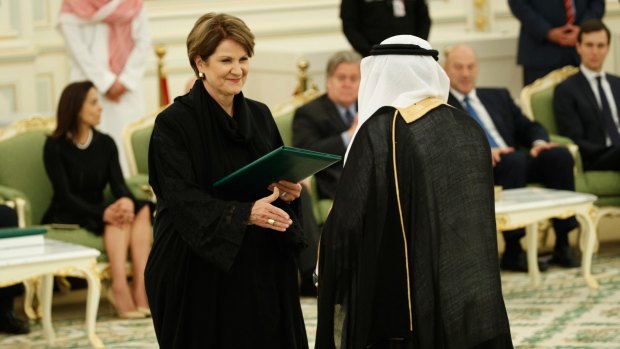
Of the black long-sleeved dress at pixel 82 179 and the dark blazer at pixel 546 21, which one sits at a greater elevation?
the dark blazer at pixel 546 21

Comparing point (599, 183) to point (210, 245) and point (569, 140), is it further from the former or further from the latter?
point (210, 245)

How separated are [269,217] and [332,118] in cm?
418

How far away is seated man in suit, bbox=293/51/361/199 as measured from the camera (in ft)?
25.4

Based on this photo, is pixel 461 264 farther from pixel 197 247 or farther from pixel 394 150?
pixel 197 247

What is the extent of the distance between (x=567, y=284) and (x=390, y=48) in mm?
4045

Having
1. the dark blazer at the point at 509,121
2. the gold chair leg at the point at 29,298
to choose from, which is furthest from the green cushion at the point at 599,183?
the gold chair leg at the point at 29,298

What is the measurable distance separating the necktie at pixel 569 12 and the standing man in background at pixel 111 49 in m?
3.14

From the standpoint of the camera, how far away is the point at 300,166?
12.4ft

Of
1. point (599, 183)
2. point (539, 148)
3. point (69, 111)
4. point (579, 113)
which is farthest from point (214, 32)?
point (579, 113)

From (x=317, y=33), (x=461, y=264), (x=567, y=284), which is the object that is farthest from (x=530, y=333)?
(x=317, y=33)

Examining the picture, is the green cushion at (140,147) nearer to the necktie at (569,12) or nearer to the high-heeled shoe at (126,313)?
the high-heeled shoe at (126,313)

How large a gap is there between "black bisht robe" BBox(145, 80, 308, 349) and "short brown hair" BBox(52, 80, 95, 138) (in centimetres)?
348

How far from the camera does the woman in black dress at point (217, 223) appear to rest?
374 cm

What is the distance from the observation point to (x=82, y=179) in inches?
286
